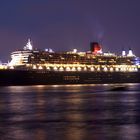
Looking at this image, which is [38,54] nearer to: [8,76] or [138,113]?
[8,76]

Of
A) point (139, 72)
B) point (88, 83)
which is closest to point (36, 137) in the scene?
point (88, 83)

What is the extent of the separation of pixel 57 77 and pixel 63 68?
7.37ft

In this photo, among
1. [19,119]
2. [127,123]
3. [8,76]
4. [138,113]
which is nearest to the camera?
[127,123]

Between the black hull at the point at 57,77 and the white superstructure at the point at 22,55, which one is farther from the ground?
the white superstructure at the point at 22,55

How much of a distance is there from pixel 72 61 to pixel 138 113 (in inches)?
3109

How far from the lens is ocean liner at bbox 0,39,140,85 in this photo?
4181 inches

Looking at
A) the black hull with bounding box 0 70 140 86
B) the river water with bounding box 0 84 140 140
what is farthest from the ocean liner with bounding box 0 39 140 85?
the river water with bounding box 0 84 140 140

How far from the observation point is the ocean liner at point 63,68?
106188mm

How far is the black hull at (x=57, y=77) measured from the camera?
10500 cm

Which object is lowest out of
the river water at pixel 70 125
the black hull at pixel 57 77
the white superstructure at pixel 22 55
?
the river water at pixel 70 125

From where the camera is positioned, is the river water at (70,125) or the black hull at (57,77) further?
the black hull at (57,77)

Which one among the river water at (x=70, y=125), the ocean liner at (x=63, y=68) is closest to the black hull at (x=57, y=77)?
the ocean liner at (x=63, y=68)

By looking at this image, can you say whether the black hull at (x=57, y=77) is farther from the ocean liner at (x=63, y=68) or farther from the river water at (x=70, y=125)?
the river water at (x=70, y=125)

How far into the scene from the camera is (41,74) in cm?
10588
